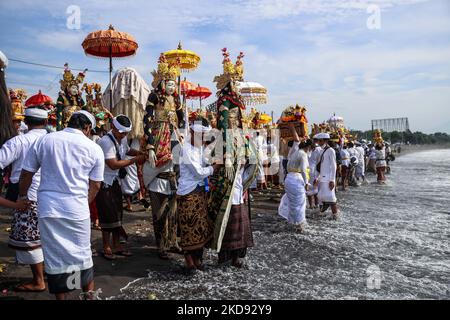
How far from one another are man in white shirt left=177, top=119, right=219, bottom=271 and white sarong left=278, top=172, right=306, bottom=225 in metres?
2.99

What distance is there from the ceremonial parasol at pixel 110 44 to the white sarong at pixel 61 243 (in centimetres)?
627

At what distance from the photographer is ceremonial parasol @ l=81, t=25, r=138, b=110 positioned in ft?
27.6

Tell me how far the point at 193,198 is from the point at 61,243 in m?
1.89

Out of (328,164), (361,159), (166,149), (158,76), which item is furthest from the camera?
(361,159)

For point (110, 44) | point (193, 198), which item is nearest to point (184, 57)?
point (110, 44)

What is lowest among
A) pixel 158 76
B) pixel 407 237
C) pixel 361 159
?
pixel 407 237

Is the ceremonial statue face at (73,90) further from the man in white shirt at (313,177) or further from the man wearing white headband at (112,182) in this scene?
the man in white shirt at (313,177)

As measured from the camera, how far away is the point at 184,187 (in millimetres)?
4656

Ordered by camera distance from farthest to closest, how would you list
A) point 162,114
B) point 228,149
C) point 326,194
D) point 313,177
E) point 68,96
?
point 313,177, point 326,194, point 68,96, point 162,114, point 228,149

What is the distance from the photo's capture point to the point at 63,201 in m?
3.09

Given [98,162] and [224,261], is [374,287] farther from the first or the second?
[98,162]

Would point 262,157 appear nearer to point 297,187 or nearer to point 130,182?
point 297,187
